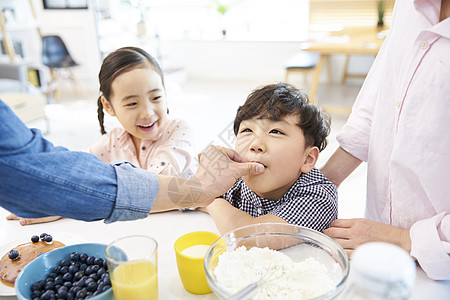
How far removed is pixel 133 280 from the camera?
72 cm

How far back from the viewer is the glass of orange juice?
A: 27.8 inches

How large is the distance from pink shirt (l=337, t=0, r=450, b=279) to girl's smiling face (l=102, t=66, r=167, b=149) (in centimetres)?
79

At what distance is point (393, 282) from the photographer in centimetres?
39

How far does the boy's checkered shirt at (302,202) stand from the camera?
1020mm

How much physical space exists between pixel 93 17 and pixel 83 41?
1.39ft

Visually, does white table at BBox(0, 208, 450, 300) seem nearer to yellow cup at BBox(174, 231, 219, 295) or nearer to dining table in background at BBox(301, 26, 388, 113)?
Answer: yellow cup at BBox(174, 231, 219, 295)

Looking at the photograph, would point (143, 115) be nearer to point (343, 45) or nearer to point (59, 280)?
point (59, 280)

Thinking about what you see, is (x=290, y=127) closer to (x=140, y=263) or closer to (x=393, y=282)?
(x=140, y=263)

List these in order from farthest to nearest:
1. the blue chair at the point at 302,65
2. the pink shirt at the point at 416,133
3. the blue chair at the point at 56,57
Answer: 1. the blue chair at the point at 56,57
2. the blue chair at the point at 302,65
3. the pink shirt at the point at 416,133

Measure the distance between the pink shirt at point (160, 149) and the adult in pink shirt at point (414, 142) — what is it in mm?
709

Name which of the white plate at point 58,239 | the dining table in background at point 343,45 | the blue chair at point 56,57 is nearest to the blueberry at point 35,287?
the white plate at point 58,239

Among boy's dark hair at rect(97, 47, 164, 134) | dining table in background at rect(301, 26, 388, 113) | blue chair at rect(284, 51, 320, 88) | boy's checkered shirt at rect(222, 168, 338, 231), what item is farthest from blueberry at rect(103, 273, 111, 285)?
blue chair at rect(284, 51, 320, 88)

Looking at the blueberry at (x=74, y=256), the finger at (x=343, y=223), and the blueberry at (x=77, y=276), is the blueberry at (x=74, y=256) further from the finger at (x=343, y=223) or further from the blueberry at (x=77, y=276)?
the finger at (x=343, y=223)

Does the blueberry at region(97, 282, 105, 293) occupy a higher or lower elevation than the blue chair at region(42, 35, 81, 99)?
higher
